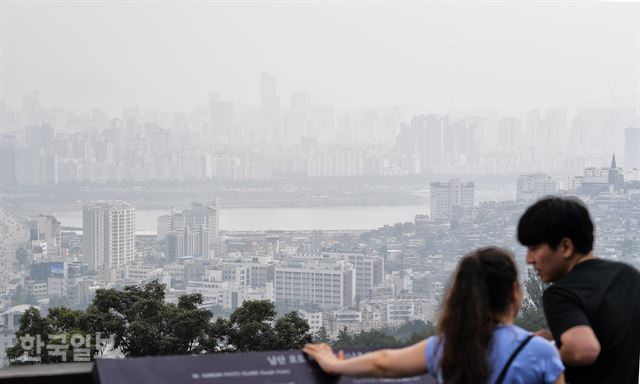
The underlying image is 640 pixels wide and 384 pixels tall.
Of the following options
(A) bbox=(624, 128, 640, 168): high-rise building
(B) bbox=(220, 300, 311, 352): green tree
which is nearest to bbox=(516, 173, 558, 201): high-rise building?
(A) bbox=(624, 128, 640, 168): high-rise building

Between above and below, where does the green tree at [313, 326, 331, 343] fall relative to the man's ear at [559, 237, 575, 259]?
below

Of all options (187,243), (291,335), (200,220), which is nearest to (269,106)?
(200,220)

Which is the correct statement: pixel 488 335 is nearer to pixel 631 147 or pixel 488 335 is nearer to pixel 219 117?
pixel 219 117

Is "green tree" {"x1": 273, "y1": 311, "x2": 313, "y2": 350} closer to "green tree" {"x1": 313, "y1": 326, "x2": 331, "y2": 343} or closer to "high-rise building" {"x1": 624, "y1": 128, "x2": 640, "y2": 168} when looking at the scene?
"green tree" {"x1": 313, "y1": 326, "x2": 331, "y2": 343}

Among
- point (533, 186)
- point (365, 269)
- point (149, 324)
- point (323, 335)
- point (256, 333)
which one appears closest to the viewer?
point (149, 324)

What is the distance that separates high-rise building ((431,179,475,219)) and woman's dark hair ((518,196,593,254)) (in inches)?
744

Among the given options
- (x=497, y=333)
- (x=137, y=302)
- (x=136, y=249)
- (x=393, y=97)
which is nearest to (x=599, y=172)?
(x=393, y=97)

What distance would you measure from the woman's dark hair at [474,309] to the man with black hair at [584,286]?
20 centimetres

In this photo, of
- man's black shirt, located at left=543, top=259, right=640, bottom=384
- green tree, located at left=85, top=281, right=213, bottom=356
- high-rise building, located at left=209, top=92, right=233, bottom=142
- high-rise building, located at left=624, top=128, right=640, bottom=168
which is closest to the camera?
man's black shirt, located at left=543, top=259, right=640, bottom=384

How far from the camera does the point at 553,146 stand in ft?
73.3

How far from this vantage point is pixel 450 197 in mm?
20688

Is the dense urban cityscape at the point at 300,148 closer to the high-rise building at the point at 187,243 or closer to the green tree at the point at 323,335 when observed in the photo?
the high-rise building at the point at 187,243

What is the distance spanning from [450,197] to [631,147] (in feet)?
16.4

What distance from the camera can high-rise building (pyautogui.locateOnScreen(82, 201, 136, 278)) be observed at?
18.3 meters
